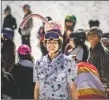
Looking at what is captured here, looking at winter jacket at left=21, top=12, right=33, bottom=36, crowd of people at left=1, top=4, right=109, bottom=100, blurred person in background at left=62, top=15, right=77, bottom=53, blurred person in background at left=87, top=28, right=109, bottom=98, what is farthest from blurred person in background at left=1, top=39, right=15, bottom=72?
blurred person in background at left=87, top=28, right=109, bottom=98

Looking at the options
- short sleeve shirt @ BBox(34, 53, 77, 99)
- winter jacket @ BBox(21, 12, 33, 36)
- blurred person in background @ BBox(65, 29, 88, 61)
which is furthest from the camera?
winter jacket @ BBox(21, 12, 33, 36)

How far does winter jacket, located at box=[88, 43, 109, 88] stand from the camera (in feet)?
7.59

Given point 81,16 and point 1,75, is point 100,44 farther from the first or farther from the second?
point 1,75

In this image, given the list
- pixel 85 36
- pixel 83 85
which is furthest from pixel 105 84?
pixel 85 36

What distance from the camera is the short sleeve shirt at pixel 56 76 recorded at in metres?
2.22

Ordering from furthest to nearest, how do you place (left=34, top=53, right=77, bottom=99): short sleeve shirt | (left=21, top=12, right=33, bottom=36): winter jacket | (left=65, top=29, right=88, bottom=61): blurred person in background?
1. (left=21, top=12, right=33, bottom=36): winter jacket
2. (left=65, top=29, right=88, bottom=61): blurred person in background
3. (left=34, top=53, right=77, bottom=99): short sleeve shirt

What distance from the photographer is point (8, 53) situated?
2.48 metres

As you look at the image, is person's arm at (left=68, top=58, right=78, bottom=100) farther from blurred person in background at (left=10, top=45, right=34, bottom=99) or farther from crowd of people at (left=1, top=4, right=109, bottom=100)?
blurred person in background at (left=10, top=45, right=34, bottom=99)

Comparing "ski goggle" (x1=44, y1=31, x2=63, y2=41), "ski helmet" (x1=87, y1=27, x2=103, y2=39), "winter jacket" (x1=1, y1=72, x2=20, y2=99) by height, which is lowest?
"winter jacket" (x1=1, y1=72, x2=20, y2=99)

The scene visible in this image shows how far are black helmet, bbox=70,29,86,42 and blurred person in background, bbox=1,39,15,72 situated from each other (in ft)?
1.37

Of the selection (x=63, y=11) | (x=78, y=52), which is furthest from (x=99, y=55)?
(x=63, y=11)

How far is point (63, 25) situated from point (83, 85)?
41 centimetres

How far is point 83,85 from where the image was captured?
228 cm

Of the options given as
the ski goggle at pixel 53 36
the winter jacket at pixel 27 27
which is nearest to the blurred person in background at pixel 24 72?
the winter jacket at pixel 27 27
